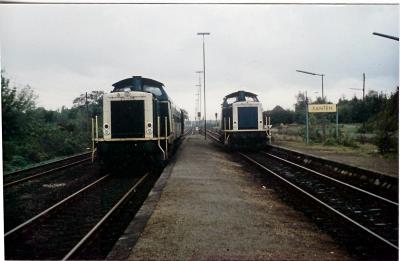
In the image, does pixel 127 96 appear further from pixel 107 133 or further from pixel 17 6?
pixel 17 6

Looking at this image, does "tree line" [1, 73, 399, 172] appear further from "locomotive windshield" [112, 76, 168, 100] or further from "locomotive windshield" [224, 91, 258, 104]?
"locomotive windshield" [224, 91, 258, 104]

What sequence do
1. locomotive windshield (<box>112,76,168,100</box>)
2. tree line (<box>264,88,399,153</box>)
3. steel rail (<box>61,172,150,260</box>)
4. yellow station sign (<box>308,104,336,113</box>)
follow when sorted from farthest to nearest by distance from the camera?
yellow station sign (<box>308,104,336,113</box>) < locomotive windshield (<box>112,76,168,100</box>) < tree line (<box>264,88,399,153</box>) < steel rail (<box>61,172,150,260</box>)

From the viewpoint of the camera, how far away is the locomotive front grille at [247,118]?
17.7 m

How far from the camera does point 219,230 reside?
518cm

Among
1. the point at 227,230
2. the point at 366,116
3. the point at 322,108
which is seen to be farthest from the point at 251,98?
the point at 227,230

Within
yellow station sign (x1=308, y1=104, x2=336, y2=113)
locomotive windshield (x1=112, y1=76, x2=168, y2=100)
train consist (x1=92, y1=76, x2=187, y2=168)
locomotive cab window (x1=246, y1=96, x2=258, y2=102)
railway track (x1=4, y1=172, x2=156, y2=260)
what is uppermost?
locomotive cab window (x1=246, y1=96, x2=258, y2=102)

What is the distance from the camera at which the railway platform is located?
4430 mm

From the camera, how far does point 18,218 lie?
19.1ft

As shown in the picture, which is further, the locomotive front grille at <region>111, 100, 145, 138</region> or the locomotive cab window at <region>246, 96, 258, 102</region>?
the locomotive cab window at <region>246, 96, 258, 102</region>

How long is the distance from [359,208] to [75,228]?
486cm

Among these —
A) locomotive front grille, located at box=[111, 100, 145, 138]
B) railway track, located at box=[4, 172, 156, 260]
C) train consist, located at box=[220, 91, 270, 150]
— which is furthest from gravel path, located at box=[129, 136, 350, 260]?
train consist, located at box=[220, 91, 270, 150]

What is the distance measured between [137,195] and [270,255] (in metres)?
4.36

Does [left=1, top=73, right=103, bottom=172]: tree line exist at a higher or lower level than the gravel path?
higher

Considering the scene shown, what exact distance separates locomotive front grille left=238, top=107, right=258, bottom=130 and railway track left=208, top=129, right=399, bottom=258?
682cm
